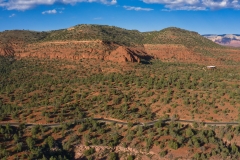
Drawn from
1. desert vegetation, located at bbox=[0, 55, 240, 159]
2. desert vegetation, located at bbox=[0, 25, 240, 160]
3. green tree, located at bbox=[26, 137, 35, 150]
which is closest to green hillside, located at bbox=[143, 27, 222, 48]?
desert vegetation, located at bbox=[0, 25, 240, 160]

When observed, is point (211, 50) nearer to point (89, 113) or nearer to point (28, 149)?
point (89, 113)

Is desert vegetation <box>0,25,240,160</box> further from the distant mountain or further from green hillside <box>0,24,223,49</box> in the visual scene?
green hillside <box>0,24,223,49</box>

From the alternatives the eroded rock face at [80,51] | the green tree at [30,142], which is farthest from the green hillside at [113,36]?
the green tree at [30,142]

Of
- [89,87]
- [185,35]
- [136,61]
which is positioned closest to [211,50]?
[185,35]

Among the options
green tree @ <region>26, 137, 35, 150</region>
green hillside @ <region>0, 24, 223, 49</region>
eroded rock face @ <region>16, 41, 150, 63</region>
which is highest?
green hillside @ <region>0, 24, 223, 49</region>

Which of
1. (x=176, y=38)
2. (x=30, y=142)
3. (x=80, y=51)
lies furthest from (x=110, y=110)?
(x=176, y=38)

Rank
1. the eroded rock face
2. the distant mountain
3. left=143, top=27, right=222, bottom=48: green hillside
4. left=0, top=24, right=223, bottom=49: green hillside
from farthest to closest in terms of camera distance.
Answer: left=143, top=27, right=222, bottom=48: green hillside < left=0, top=24, right=223, bottom=49: green hillside < the distant mountain < the eroded rock face

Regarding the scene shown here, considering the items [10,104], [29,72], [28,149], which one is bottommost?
[28,149]

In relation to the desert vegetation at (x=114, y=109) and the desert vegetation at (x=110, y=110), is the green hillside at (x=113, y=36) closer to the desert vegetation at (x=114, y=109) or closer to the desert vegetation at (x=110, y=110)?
the desert vegetation at (x=110, y=110)

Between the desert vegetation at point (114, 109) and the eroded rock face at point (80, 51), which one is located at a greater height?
the eroded rock face at point (80, 51)
